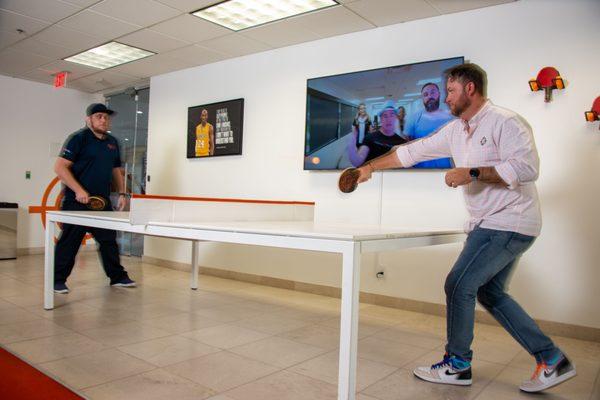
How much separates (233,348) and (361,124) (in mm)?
2137

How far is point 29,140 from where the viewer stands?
6148mm

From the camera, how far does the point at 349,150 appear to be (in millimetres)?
3850

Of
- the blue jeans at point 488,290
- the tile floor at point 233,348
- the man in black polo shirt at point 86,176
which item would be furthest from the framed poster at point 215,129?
the blue jeans at point 488,290

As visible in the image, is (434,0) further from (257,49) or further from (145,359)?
(145,359)

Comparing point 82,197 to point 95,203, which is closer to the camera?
point 82,197

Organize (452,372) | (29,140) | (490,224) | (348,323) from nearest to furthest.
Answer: (348,323) → (490,224) → (452,372) → (29,140)

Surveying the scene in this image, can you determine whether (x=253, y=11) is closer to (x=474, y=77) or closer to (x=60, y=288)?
(x=474, y=77)

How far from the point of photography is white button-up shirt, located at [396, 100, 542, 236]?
179 centimetres

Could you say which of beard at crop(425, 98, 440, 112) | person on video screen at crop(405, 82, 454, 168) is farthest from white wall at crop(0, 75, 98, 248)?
beard at crop(425, 98, 440, 112)

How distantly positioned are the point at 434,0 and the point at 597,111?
1318 millimetres

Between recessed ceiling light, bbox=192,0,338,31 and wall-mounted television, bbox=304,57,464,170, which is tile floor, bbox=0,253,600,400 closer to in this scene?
wall-mounted television, bbox=304,57,464,170

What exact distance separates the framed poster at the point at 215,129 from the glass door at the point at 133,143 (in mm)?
1246

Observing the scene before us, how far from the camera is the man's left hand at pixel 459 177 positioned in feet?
5.89

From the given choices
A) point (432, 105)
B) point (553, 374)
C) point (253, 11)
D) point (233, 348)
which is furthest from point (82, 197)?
point (553, 374)
